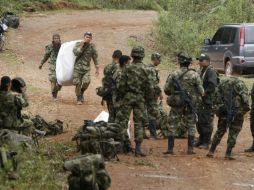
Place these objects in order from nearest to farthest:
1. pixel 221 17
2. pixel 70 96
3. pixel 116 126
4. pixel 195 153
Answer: pixel 116 126 → pixel 195 153 → pixel 70 96 → pixel 221 17

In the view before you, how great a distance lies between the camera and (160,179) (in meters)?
8.95

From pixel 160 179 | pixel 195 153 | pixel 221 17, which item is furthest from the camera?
pixel 221 17

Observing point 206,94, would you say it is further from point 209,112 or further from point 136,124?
point 136,124

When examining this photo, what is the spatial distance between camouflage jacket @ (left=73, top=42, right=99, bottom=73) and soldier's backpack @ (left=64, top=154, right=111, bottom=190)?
25.1ft

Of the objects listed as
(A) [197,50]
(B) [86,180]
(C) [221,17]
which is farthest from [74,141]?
(C) [221,17]

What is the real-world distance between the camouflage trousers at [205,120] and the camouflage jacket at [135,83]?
1.37 m

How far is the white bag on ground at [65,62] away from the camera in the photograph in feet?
49.0

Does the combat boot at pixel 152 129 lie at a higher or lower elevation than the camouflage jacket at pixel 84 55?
lower

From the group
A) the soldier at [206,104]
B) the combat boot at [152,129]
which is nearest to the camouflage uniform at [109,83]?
the combat boot at [152,129]

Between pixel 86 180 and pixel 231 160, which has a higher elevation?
pixel 86 180

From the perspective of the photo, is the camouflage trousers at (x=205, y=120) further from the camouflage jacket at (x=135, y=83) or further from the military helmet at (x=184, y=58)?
the camouflage jacket at (x=135, y=83)

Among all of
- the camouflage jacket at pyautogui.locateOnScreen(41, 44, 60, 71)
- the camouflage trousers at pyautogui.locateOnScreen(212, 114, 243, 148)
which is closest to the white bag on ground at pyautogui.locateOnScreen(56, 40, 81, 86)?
the camouflage jacket at pyautogui.locateOnScreen(41, 44, 60, 71)

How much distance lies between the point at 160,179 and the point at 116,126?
4.74ft

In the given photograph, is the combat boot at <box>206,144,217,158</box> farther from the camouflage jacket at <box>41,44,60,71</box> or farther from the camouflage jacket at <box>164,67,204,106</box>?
the camouflage jacket at <box>41,44,60,71</box>
